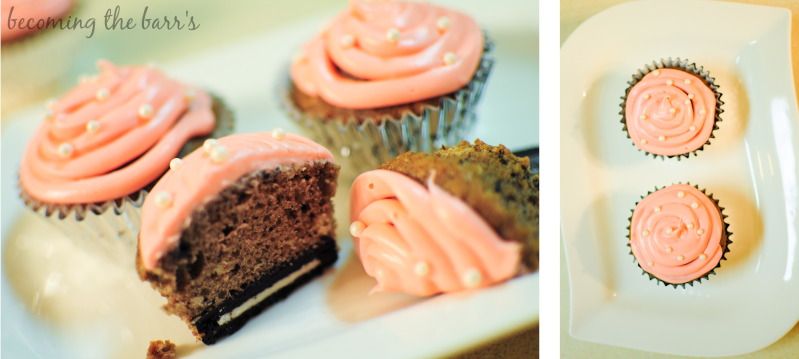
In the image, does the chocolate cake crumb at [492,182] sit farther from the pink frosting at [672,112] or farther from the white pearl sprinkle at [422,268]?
the pink frosting at [672,112]

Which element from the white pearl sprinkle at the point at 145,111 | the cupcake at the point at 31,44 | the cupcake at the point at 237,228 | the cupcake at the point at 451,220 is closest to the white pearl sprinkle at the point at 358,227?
the cupcake at the point at 451,220

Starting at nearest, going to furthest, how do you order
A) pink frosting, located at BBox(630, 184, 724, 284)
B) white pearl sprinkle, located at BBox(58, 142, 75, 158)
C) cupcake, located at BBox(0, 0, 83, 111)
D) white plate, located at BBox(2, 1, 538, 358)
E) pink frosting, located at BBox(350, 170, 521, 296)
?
1. pink frosting, located at BBox(350, 170, 521, 296)
2. white plate, located at BBox(2, 1, 538, 358)
3. pink frosting, located at BBox(630, 184, 724, 284)
4. white pearl sprinkle, located at BBox(58, 142, 75, 158)
5. cupcake, located at BBox(0, 0, 83, 111)

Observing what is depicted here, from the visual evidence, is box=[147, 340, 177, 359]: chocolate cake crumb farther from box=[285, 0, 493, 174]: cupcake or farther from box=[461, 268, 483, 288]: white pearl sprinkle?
box=[461, 268, 483, 288]: white pearl sprinkle

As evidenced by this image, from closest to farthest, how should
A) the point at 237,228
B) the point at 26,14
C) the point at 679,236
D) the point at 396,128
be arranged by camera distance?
the point at 237,228 → the point at 679,236 → the point at 396,128 → the point at 26,14

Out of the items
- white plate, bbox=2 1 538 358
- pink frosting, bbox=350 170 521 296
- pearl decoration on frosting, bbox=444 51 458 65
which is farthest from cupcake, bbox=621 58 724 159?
pink frosting, bbox=350 170 521 296

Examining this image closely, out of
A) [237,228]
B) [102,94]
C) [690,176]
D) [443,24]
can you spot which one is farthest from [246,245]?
[690,176]

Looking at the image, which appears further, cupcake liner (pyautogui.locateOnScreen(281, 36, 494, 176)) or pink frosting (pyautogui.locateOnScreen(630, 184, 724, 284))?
cupcake liner (pyautogui.locateOnScreen(281, 36, 494, 176))

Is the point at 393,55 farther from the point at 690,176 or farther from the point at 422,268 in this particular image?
the point at 690,176
